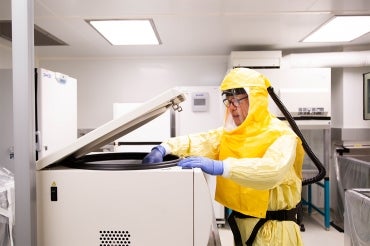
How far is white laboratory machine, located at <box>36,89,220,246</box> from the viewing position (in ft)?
2.76

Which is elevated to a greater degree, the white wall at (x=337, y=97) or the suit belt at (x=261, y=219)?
the white wall at (x=337, y=97)

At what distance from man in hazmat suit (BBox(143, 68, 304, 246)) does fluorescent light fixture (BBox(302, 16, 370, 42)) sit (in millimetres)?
1862

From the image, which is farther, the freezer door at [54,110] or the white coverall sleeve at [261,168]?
the freezer door at [54,110]

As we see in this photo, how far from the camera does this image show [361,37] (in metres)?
3.62

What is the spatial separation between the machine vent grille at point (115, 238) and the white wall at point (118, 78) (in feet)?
12.3

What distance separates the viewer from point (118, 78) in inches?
179

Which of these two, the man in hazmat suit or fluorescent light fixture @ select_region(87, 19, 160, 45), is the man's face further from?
fluorescent light fixture @ select_region(87, 19, 160, 45)

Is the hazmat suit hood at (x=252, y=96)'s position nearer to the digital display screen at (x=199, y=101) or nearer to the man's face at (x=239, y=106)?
the man's face at (x=239, y=106)

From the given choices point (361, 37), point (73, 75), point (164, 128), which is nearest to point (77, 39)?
point (73, 75)

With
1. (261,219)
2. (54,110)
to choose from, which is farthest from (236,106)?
(54,110)

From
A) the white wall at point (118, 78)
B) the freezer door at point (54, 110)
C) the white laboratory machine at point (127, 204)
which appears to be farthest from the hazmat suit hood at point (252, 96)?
the white wall at point (118, 78)

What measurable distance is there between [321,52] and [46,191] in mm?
4093

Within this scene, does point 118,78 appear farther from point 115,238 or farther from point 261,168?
point 115,238

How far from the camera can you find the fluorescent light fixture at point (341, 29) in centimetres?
293
